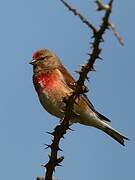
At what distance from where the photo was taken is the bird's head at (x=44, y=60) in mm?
7964

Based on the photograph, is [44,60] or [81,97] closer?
[81,97]

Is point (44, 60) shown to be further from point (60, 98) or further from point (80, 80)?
point (80, 80)

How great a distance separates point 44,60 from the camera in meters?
8.34

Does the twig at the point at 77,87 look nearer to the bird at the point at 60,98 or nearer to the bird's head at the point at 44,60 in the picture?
the bird at the point at 60,98

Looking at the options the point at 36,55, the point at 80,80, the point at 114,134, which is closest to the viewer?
the point at 80,80

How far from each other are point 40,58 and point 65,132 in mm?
5340

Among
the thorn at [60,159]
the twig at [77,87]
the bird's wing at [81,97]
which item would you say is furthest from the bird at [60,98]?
the thorn at [60,159]

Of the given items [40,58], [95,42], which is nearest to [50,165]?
[95,42]

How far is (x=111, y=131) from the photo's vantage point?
6934 millimetres

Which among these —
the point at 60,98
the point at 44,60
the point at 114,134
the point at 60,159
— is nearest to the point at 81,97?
the point at 60,98

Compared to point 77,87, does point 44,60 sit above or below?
above

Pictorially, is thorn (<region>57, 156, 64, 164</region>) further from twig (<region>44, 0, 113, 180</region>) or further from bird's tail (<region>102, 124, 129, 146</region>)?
bird's tail (<region>102, 124, 129, 146</region>)

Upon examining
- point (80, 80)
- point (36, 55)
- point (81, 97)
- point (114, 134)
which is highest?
point (36, 55)

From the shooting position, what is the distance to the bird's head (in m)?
7.96
